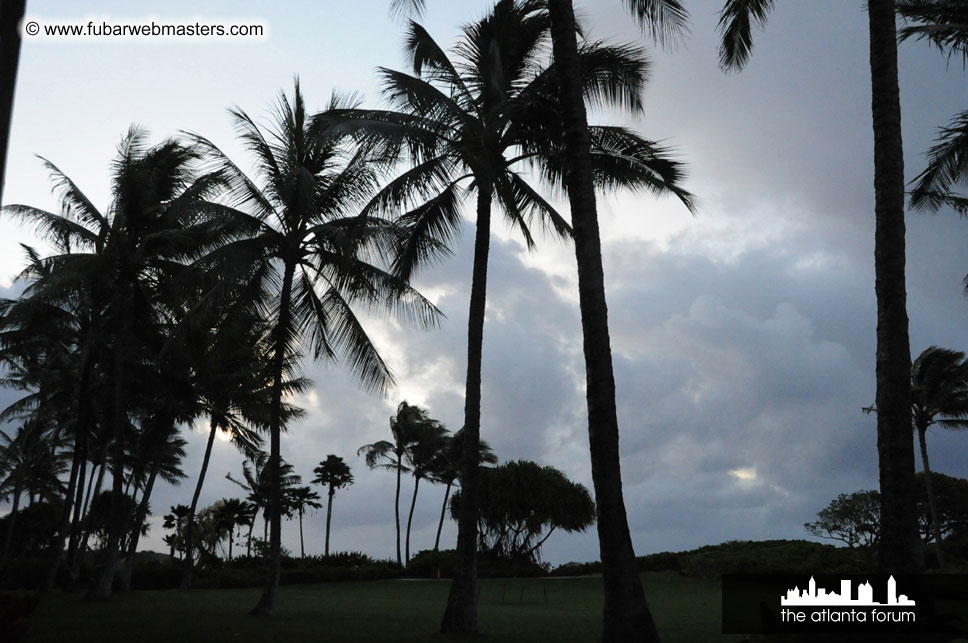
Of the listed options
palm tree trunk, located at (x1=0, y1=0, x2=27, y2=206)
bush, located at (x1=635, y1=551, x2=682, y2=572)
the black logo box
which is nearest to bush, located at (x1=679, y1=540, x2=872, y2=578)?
bush, located at (x1=635, y1=551, x2=682, y2=572)

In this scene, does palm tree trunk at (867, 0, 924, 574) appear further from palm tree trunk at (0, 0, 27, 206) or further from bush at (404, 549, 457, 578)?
bush at (404, 549, 457, 578)

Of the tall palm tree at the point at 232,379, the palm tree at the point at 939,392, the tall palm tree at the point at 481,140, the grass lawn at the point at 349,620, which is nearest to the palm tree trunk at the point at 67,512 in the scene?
the grass lawn at the point at 349,620

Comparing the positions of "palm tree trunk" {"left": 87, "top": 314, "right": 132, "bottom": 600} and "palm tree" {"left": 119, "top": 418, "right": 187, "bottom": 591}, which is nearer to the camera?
"palm tree trunk" {"left": 87, "top": 314, "right": 132, "bottom": 600}

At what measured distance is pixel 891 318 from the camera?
927cm

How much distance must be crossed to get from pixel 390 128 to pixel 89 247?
14.7 meters

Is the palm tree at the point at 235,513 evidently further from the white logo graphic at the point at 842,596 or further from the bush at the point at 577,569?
the white logo graphic at the point at 842,596

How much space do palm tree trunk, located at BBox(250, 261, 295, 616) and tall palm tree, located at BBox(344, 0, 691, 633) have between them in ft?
12.3

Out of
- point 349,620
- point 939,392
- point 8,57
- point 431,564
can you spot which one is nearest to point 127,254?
point 349,620

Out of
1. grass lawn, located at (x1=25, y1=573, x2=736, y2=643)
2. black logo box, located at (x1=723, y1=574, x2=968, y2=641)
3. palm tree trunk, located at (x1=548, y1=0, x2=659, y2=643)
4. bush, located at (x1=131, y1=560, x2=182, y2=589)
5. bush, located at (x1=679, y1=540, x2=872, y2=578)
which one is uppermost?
palm tree trunk, located at (x1=548, y1=0, x2=659, y2=643)

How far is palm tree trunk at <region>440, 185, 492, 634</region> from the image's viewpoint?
14.3 m

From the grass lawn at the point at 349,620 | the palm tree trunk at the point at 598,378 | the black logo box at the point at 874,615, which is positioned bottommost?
the grass lawn at the point at 349,620

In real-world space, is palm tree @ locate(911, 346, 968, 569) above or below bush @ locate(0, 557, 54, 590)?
above

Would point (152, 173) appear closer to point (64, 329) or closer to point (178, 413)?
point (64, 329)

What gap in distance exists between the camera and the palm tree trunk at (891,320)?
8602 millimetres
